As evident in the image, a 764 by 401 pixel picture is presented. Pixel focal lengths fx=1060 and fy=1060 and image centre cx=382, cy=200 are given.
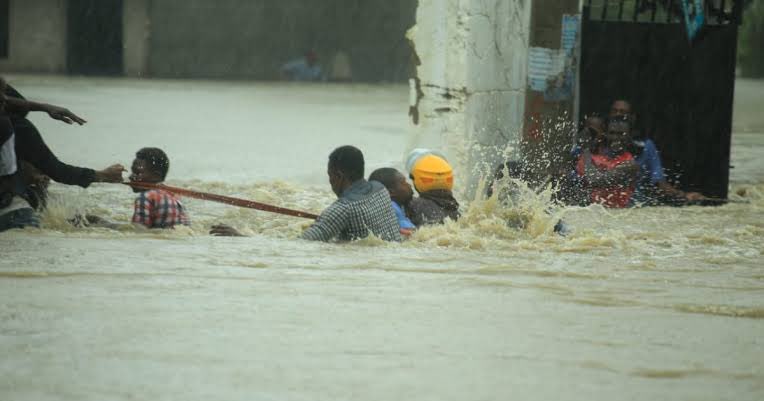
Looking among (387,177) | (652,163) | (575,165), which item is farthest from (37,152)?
(652,163)

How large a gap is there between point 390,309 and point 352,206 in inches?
51.8

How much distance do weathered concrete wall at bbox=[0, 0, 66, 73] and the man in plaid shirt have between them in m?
18.7

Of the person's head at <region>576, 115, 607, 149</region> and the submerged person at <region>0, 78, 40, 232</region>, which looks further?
the person's head at <region>576, 115, 607, 149</region>

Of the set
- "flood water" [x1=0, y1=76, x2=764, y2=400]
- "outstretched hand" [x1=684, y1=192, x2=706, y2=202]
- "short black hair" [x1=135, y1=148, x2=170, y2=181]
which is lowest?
"flood water" [x1=0, y1=76, x2=764, y2=400]

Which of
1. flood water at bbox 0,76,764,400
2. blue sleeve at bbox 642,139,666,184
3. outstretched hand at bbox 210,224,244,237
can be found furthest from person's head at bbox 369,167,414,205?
blue sleeve at bbox 642,139,666,184

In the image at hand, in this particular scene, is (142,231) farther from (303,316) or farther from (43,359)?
(43,359)

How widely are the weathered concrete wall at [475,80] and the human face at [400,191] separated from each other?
1895mm

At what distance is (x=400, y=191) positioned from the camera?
6.48 meters

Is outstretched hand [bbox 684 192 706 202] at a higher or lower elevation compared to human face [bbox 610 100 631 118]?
lower

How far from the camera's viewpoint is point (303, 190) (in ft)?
29.5

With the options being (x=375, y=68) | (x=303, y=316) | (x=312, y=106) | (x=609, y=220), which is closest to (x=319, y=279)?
(x=303, y=316)

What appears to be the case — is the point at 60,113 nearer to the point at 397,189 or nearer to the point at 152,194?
the point at 152,194

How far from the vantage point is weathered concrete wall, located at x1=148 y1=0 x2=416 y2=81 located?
24.4 meters

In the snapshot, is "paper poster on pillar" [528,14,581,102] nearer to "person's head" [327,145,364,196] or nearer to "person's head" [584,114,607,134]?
"person's head" [584,114,607,134]
